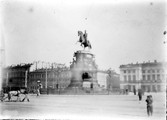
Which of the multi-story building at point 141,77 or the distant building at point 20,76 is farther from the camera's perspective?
the multi-story building at point 141,77

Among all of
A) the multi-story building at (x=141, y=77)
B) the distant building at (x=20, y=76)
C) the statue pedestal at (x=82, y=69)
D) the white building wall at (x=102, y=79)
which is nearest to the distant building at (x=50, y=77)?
the distant building at (x=20, y=76)

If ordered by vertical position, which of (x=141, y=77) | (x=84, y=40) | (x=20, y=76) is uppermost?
(x=84, y=40)

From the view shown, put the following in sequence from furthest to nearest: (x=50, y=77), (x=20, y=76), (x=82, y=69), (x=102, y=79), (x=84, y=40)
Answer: (x=102, y=79), (x=20, y=76), (x=50, y=77), (x=82, y=69), (x=84, y=40)

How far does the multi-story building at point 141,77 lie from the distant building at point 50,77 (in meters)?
13.2

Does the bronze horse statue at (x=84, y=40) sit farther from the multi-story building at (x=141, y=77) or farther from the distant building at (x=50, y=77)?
the multi-story building at (x=141, y=77)

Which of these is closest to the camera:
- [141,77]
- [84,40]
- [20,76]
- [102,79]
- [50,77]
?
[84,40]

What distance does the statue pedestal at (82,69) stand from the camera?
81.8 ft

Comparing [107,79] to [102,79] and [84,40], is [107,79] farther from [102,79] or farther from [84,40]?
[84,40]

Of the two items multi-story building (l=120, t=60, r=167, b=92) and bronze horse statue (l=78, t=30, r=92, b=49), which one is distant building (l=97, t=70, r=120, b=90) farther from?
bronze horse statue (l=78, t=30, r=92, b=49)

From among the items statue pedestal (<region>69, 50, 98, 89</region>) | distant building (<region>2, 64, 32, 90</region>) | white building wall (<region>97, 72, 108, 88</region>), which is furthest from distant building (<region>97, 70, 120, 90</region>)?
statue pedestal (<region>69, 50, 98, 89</region>)

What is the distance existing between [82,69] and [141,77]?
3504 cm

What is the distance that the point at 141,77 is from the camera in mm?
57562

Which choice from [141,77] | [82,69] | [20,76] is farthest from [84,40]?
[141,77]

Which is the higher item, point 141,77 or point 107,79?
point 141,77
